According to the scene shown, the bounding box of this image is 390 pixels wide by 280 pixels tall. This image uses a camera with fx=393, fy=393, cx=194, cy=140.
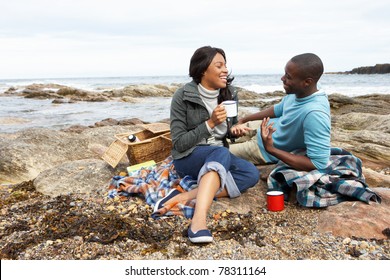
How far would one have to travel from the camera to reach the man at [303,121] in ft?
14.1

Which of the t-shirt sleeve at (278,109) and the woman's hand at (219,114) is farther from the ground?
the woman's hand at (219,114)

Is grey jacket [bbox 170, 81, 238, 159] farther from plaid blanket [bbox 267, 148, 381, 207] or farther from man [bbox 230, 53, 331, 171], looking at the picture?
plaid blanket [bbox 267, 148, 381, 207]

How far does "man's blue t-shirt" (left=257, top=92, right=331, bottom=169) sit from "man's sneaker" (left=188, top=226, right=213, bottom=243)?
5.03 feet

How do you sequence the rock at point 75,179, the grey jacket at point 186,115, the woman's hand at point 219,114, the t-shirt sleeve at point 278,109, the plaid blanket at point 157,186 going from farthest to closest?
the rock at point 75,179
the t-shirt sleeve at point 278,109
the grey jacket at point 186,115
the plaid blanket at point 157,186
the woman's hand at point 219,114

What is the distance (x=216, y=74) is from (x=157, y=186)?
5.41 ft

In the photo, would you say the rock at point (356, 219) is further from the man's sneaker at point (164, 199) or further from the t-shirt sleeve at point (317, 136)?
the man's sneaker at point (164, 199)

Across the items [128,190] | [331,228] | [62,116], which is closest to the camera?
[331,228]

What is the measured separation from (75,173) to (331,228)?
383cm

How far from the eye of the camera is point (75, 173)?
6.06 meters

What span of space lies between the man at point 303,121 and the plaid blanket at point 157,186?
101 cm

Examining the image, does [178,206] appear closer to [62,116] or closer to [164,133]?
[164,133]

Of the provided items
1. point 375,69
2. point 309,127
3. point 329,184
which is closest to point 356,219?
point 329,184

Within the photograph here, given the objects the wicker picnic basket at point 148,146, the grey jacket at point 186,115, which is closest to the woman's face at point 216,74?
the grey jacket at point 186,115

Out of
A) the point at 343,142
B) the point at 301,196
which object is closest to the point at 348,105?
the point at 343,142
